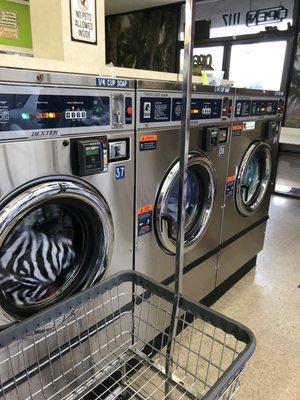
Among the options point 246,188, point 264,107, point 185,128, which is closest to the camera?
point 185,128

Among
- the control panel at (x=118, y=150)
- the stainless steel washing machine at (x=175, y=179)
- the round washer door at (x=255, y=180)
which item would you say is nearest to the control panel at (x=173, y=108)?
the stainless steel washing machine at (x=175, y=179)

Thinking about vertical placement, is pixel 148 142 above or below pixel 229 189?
above

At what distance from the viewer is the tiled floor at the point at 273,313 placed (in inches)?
66.2

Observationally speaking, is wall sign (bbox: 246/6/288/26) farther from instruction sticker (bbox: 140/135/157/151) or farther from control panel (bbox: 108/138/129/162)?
control panel (bbox: 108/138/129/162)

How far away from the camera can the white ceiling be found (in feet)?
16.8

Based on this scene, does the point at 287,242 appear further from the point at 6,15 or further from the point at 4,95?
the point at 6,15

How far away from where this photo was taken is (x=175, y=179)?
1.62 meters

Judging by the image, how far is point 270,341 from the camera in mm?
1974

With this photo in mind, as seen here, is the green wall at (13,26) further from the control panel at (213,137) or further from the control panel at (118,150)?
the control panel at (118,150)

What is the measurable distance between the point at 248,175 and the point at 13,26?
2450mm

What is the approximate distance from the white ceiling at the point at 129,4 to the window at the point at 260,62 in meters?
1.31

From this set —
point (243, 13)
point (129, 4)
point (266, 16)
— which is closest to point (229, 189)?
point (266, 16)

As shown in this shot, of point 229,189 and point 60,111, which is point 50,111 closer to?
point 60,111

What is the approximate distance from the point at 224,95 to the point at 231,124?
0.21 meters
